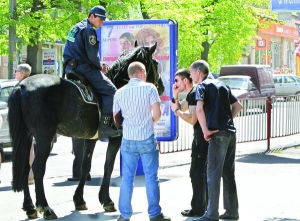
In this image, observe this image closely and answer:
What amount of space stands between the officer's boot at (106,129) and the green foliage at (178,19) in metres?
18.6

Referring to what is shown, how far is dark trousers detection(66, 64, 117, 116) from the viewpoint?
33.7ft

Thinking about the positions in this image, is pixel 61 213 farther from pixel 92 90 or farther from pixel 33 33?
pixel 33 33

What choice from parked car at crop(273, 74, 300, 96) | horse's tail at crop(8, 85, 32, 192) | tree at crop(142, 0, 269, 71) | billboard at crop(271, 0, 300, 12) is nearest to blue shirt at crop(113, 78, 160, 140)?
horse's tail at crop(8, 85, 32, 192)

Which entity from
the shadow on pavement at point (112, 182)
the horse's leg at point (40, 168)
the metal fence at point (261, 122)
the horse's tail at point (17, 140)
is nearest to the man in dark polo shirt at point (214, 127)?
the horse's leg at point (40, 168)

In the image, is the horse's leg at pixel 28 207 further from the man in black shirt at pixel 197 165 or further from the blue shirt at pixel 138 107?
the man in black shirt at pixel 197 165

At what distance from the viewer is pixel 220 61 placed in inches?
2047

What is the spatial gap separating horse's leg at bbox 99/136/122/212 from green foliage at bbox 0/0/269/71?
1857cm

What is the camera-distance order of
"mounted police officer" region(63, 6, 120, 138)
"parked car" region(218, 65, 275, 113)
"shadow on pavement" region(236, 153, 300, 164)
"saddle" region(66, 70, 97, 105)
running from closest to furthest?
"saddle" region(66, 70, 97, 105)
"mounted police officer" region(63, 6, 120, 138)
"shadow on pavement" region(236, 153, 300, 164)
"parked car" region(218, 65, 275, 113)

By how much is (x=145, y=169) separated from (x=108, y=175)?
1441 mm

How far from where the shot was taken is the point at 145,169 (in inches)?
352

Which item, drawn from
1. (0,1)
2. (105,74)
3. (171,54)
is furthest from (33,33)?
(105,74)

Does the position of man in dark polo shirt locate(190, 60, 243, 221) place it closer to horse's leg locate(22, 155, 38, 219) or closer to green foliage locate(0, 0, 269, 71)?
horse's leg locate(22, 155, 38, 219)

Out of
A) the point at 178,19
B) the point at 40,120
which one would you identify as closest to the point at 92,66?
the point at 40,120

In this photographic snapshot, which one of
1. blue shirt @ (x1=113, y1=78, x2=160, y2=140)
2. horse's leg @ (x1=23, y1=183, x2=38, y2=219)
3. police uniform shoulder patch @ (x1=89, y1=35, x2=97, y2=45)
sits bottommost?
horse's leg @ (x1=23, y1=183, x2=38, y2=219)
